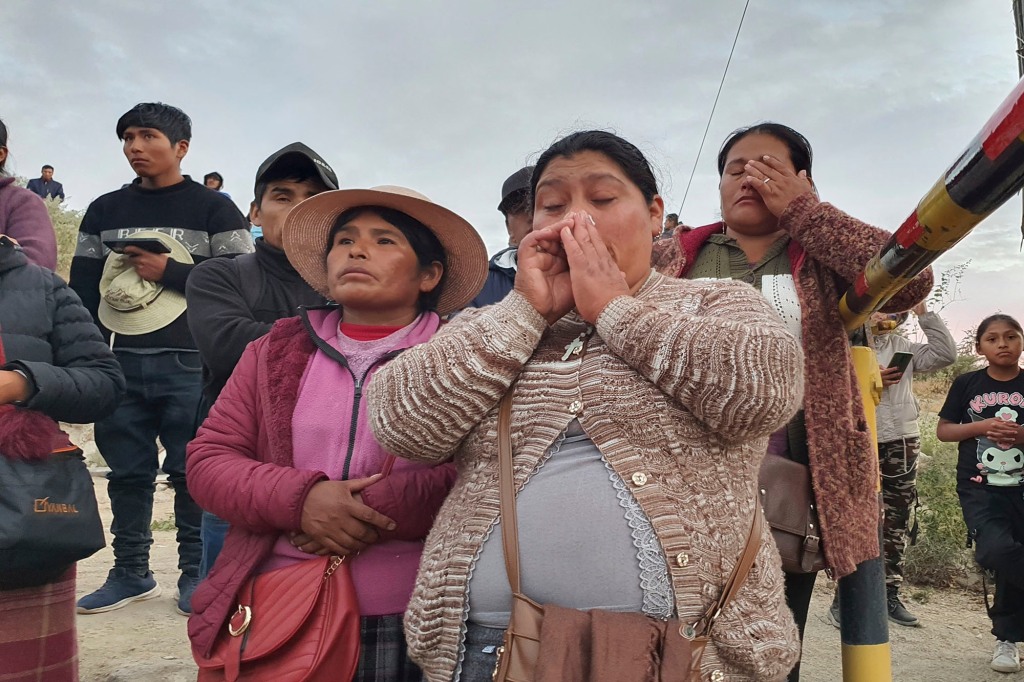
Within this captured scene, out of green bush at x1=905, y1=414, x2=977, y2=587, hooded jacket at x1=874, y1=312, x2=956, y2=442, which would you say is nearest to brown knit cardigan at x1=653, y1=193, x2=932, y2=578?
hooded jacket at x1=874, y1=312, x2=956, y2=442

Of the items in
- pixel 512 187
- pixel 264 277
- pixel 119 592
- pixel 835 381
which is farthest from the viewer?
pixel 119 592

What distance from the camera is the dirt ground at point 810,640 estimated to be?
3.54 meters

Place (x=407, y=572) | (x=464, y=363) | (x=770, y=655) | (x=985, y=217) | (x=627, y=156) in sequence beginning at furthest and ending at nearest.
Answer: (x=407, y=572), (x=627, y=156), (x=464, y=363), (x=770, y=655), (x=985, y=217)

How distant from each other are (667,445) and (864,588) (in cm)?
119

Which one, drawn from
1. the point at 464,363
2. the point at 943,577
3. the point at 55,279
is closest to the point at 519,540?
the point at 464,363

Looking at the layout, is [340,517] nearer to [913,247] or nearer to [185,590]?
[913,247]

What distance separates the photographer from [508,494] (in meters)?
1.52

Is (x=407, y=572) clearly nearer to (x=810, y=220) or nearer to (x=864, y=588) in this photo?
(x=864, y=588)

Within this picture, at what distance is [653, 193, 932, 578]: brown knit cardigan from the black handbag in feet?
7.36

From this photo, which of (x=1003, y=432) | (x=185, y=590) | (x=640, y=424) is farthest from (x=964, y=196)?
(x=1003, y=432)

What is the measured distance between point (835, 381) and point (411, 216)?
4.45 feet

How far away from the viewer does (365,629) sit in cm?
193

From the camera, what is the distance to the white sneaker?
439 cm

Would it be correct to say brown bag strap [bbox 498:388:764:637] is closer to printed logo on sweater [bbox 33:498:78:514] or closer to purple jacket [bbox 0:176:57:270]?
printed logo on sweater [bbox 33:498:78:514]
